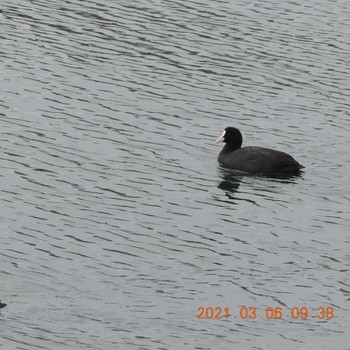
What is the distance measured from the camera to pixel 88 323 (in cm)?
2361

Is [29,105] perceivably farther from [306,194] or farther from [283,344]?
[283,344]

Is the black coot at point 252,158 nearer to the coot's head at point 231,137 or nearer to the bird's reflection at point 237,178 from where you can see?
the coot's head at point 231,137

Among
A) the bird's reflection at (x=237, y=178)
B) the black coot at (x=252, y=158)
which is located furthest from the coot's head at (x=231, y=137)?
the bird's reflection at (x=237, y=178)

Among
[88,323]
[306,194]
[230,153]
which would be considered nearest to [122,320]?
[88,323]

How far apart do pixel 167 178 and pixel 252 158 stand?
10.1ft

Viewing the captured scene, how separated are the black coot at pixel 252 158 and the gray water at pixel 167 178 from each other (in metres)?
0.38

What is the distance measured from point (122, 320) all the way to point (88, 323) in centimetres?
68

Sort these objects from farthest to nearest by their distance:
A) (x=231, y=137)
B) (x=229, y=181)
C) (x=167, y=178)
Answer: (x=231, y=137) < (x=229, y=181) < (x=167, y=178)

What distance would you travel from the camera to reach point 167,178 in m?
33.6

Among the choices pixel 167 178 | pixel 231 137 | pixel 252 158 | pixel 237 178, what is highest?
pixel 231 137

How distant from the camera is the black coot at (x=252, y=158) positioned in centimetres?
3503
